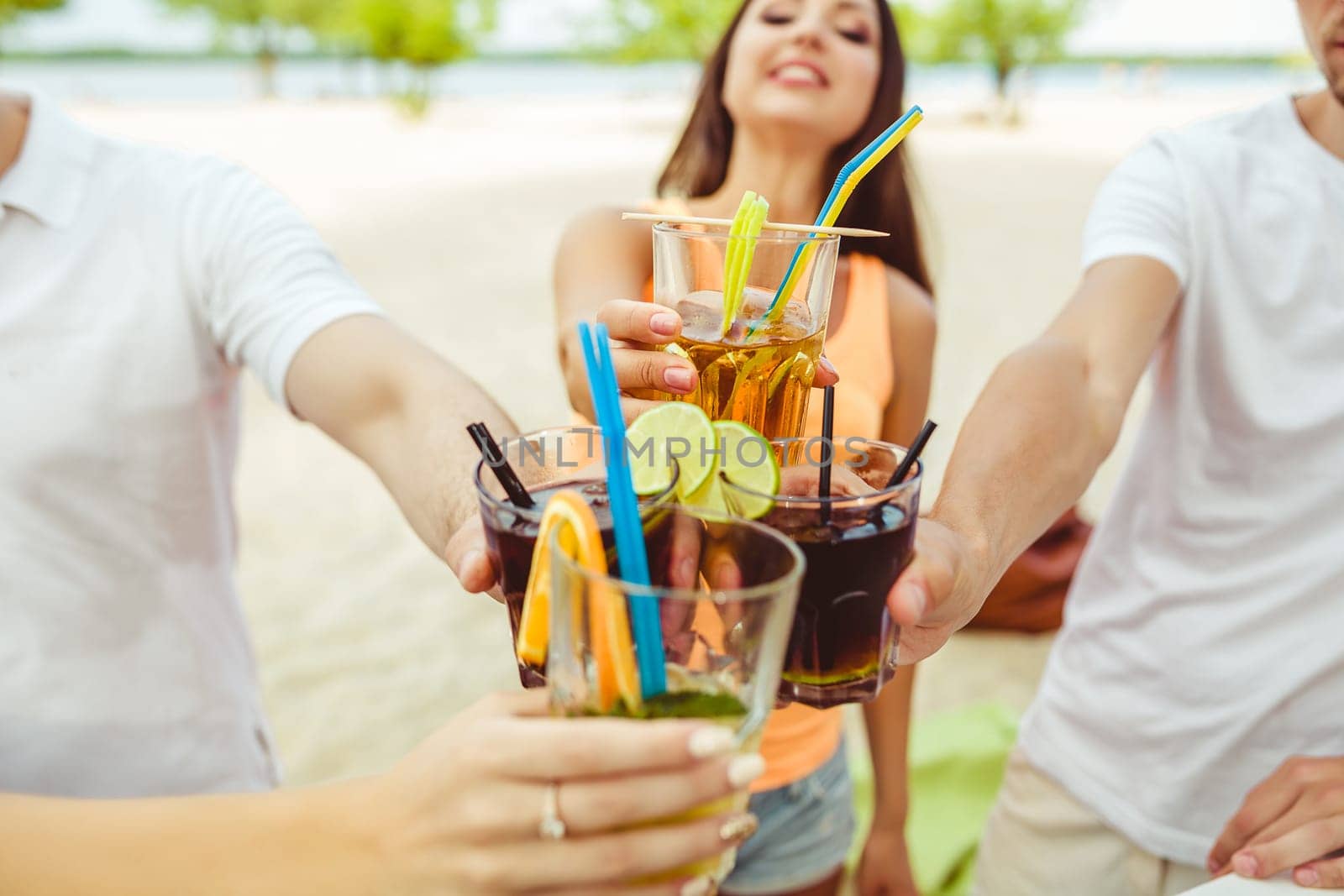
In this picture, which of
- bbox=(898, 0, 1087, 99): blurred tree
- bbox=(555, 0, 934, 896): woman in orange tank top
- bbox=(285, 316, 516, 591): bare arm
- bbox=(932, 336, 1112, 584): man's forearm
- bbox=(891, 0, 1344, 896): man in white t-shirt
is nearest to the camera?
bbox=(932, 336, 1112, 584): man's forearm

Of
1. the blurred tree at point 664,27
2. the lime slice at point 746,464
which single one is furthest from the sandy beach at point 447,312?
the blurred tree at point 664,27

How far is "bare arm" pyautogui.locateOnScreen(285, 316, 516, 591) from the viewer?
1.20 m

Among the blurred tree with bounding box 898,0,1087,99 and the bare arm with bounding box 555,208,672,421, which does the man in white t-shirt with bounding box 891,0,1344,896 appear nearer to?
the bare arm with bounding box 555,208,672,421

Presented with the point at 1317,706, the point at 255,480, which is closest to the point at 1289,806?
the point at 1317,706

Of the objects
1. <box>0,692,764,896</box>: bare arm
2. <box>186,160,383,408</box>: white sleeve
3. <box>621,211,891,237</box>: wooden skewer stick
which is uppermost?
<box>621,211,891,237</box>: wooden skewer stick

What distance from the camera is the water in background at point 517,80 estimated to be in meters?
30.2

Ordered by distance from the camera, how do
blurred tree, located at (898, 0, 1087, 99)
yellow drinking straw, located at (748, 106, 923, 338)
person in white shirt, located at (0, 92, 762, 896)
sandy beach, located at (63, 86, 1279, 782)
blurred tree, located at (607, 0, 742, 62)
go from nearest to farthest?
yellow drinking straw, located at (748, 106, 923, 338) → person in white shirt, located at (0, 92, 762, 896) → sandy beach, located at (63, 86, 1279, 782) → blurred tree, located at (607, 0, 742, 62) → blurred tree, located at (898, 0, 1087, 99)

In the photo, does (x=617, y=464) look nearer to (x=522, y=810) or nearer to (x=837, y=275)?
(x=522, y=810)

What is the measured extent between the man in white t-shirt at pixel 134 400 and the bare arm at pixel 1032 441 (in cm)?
60

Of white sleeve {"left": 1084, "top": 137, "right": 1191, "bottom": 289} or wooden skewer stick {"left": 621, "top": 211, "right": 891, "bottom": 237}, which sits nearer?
wooden skewer stick {"left": 621, "top": 211, "right": 891, "bottom": 237}

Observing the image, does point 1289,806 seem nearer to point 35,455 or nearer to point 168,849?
point 168,849

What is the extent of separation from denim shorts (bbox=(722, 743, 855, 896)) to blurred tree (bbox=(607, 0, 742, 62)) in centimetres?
2032

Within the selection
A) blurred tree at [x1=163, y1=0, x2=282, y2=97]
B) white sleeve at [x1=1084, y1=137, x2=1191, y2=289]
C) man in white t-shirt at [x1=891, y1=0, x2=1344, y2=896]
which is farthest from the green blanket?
blurred tree at [x1=163, y1=0, x2=282, y2=97]

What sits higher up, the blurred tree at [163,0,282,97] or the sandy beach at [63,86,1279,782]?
the blurred tree at [163,0,282,97]
